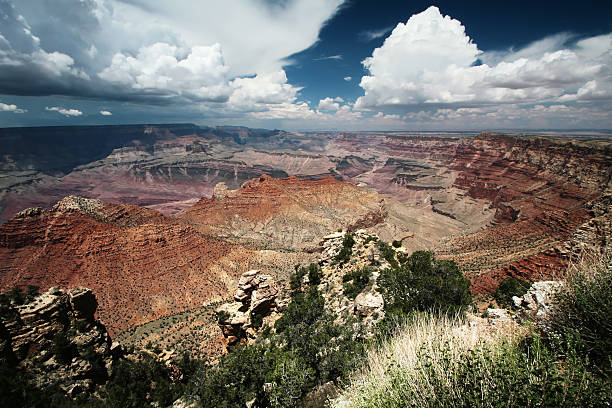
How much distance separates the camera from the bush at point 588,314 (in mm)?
6352

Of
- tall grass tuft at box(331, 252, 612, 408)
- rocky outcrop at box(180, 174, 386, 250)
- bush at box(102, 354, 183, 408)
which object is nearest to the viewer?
tall grass tuft at box(331, 252, 612, 408)

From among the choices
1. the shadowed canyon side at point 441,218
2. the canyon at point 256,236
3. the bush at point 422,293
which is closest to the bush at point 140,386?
the canyon at point 256,236

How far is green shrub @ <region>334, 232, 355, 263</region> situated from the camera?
3033 centimetres

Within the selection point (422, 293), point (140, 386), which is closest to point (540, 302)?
point (422, 293)

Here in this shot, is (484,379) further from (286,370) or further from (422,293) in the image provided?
(422,293)

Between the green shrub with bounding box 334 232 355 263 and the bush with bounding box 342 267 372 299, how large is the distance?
203 inches

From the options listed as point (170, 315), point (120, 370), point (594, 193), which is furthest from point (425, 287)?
point (594, 193)

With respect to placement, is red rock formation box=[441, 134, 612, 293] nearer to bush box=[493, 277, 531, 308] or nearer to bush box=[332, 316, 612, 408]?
Answer: bush box=[493, 277, 531, 308]

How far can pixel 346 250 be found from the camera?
31.6 metres

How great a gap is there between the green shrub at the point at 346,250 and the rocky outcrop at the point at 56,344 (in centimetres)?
2380

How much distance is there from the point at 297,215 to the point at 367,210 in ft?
87.8

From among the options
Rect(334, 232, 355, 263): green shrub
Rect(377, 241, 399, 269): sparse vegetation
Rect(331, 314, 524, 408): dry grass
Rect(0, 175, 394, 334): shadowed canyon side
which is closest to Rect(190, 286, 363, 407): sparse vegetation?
Rect(331, 314, 524, 408): dry grass

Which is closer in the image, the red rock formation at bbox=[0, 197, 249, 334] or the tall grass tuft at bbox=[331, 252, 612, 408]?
the tall grass tuft at bbox=[331, 252, 612, 408]

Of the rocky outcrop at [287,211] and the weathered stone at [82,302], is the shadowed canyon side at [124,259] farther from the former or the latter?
the rocky outcrop at [287,211]
